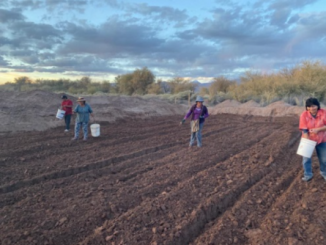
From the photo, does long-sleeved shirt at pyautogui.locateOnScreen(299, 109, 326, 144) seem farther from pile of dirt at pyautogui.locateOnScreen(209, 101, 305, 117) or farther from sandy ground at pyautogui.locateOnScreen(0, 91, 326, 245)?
pile of dirt at pyautogui.locateOnScreen(209, 101, 305, 117)

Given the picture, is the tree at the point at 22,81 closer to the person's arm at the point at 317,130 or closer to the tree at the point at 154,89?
the tree at the point at 154,89

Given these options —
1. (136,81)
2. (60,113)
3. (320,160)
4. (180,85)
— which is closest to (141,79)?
(136,81)

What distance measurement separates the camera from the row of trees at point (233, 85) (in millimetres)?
32562

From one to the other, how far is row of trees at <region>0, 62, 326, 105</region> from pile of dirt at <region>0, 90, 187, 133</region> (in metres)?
5.43

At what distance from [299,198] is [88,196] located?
14.1ft

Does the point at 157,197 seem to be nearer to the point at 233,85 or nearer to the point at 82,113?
the point at 82,113

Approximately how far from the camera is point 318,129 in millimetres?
6918

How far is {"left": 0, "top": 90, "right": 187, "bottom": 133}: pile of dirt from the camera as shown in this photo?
57.2 ft

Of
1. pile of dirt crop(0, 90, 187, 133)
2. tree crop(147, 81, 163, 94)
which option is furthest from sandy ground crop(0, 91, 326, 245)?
tree crop(147, 81, 163, 94)

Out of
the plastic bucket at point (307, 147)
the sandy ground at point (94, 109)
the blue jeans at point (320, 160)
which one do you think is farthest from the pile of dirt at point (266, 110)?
the plastic bucket at point (307, 147)

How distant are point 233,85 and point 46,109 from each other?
26.1 metres

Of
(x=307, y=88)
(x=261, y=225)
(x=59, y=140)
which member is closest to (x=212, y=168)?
(x=261, y=225)

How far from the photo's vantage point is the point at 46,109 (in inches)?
838

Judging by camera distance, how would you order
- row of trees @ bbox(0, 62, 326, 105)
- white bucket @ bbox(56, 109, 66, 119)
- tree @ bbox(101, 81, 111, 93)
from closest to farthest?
white bucket @ bbox(56, 109, 66, 119), row of trees @ bbox(0, 62, 326, 105), tree @ bbox(101, 81, 111, 93)
